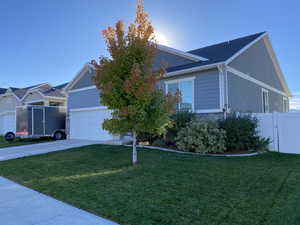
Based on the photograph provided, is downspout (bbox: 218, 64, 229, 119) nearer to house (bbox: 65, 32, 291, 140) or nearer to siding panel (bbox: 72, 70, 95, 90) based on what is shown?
house (bbox: 65, 32, 291, 140)

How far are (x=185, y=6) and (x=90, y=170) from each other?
36.5ft

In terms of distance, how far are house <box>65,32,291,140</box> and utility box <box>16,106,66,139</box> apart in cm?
111

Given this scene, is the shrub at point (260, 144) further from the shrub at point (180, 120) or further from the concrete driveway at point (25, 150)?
the concrete driveway at point (25, 150)

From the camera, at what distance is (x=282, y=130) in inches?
355

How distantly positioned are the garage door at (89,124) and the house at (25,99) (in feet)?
13.6

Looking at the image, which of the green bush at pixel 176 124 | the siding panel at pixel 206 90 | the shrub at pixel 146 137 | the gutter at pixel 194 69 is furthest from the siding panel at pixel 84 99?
the siding panel at pixel 206 90

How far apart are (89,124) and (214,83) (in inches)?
379

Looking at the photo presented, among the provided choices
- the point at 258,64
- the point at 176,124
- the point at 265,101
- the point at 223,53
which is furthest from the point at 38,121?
the point at 265,101

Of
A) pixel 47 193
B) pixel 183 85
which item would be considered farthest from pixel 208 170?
pixel 183 85

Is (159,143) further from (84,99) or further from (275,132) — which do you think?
(84,99)

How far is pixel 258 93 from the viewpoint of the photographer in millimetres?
13695

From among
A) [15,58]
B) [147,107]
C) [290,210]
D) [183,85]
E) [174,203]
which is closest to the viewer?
[290,210]

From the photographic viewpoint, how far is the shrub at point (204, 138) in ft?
28.2

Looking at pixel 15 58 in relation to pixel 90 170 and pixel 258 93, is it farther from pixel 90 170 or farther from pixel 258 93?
pixel 258 93
